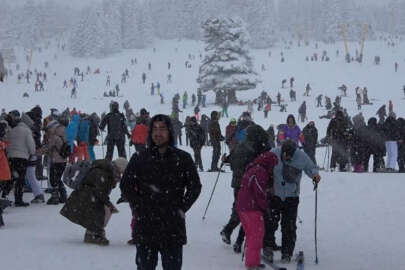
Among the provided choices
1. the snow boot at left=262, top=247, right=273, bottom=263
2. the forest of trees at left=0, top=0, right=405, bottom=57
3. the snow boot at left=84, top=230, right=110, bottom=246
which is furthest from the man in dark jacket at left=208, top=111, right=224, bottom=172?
the forest of trees at left=0, top=0, right=405, bottom=57

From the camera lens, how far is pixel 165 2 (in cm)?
11869

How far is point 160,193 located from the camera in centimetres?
405

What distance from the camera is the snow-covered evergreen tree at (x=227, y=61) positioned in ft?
147

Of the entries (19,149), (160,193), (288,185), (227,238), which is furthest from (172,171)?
(19,149)

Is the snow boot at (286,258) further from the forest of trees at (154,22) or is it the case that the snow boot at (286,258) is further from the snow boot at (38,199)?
the forest of trees at (154,22)

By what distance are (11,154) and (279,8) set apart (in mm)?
147461

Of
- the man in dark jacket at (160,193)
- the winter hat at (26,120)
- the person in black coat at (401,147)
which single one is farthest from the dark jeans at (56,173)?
the person in black coat at (401,147)

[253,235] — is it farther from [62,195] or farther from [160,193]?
[62,195]

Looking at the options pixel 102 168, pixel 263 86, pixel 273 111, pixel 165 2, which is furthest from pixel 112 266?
pixel 165 2

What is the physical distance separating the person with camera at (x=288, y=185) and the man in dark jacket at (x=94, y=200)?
6.43ft

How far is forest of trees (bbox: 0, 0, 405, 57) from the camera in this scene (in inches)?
3664

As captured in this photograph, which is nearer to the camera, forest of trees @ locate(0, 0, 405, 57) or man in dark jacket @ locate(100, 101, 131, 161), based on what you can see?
man in dark jacket @ locate(100, 101, 131, 161)

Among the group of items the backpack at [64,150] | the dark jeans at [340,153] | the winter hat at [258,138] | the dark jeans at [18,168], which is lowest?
the dark jeans at [340,153]

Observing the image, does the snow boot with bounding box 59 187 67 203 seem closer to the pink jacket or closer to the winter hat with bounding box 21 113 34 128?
the winter hat with bounding box 21 113 34 128
